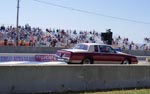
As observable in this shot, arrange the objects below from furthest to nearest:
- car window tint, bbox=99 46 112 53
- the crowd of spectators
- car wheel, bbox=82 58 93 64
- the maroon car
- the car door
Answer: the crowd of spectators < car window tint, bbox=99 46 112 53 < the car door < car wheel, bbox=82 58 93 64 < the maroon car

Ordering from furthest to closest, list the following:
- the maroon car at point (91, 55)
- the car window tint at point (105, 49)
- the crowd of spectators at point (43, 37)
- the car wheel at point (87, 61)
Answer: the crowd of spectators at point (43, 37) → the car window tint at point (105, 49) → the car wheel at point (87, 61) → the maroon car at point (91, 55)

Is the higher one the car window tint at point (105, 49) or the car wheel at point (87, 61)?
the car window tint at point (105, 49)

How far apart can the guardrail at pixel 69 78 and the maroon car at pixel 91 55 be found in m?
8.98

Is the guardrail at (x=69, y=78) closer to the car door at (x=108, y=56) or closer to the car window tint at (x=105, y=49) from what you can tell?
the car door at (x=108, y=56)

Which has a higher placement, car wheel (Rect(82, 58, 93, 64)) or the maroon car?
the maroon car

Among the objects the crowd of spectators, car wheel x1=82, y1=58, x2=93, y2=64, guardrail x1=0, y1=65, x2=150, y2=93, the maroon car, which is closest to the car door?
the maroon car

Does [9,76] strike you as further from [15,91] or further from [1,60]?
[1,60]

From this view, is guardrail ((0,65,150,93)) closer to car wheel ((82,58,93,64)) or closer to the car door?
car wheel ((82,58,93,64))

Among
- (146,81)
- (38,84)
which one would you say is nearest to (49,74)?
(38,84)

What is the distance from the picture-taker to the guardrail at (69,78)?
10609mm

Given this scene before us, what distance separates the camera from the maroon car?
22.4 m

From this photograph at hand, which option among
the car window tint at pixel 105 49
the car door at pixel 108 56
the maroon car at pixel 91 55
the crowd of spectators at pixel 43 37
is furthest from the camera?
the crowd of spectators at pixel 43 37

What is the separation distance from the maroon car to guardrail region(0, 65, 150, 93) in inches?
354

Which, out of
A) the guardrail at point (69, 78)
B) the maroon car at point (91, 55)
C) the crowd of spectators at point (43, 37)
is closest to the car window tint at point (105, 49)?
the maroon car at point (91, 55)
